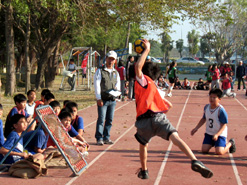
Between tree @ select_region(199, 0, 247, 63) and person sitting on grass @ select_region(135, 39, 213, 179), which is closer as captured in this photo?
person sitting on grass @ select_region(135, 39, 213, 179)

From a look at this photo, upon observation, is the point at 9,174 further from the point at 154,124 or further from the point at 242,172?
the point at 242,172

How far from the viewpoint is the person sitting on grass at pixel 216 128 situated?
7.95m

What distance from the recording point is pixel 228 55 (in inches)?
2379

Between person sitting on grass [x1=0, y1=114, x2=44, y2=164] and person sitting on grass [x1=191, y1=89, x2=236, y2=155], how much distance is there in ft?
10.1

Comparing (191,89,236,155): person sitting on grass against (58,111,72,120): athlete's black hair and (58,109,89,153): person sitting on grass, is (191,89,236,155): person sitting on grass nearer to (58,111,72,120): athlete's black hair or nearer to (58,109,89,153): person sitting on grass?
(58,109,89,153): person sitting on grass

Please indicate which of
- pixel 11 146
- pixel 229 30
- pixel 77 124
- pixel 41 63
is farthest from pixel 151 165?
pixel 229 30

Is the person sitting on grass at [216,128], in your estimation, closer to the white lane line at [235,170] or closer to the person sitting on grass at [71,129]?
the white lane line at [235,170]

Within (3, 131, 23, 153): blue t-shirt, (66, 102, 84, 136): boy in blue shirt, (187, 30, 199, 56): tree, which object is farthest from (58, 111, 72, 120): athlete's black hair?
(187, 30, 199, 56): tree

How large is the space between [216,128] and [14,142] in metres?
3.68

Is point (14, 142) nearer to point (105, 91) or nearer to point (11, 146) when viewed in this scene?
point (11, 146)

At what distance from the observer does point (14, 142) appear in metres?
6.62

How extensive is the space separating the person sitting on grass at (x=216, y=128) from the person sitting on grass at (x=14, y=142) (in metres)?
3.08

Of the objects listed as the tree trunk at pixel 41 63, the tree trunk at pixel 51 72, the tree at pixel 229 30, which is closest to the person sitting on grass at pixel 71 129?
the tree trunk at pixel 41 63

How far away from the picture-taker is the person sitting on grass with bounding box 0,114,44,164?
6.58 metres
